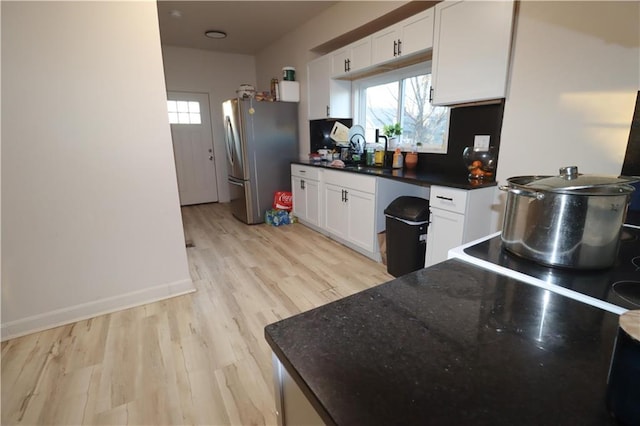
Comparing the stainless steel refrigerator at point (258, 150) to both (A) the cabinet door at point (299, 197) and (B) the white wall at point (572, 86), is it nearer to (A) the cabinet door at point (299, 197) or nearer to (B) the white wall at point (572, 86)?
→ (A) the cabinet door at point (299, 197)

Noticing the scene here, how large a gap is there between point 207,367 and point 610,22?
280 cm

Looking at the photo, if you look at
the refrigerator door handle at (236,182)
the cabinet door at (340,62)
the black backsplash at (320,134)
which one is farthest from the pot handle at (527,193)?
the refrigerator door handle at (236,182)

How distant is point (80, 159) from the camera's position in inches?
76.6

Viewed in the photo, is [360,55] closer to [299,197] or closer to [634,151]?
[299,197]

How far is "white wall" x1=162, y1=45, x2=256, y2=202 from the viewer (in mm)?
5066

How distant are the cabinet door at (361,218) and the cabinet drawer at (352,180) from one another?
5 cm

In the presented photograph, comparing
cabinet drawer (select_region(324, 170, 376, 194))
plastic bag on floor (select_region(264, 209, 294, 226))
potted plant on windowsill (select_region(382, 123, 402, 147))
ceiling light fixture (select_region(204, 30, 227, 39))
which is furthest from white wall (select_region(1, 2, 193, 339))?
ceiling light fixture (select_region(204, 30, 227, 39))

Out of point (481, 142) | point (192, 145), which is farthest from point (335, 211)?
point (192, 145)

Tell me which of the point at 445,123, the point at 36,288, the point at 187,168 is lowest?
the point at 36,288

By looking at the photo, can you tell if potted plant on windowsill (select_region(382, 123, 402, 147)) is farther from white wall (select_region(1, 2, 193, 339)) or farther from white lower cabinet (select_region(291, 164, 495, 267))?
white wall (select_region(1, 2, 193, 339))

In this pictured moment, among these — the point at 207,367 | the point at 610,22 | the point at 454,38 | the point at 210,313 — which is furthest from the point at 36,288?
the point at 610,22

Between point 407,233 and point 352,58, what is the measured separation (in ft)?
6.53

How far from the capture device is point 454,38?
2215 millimetres

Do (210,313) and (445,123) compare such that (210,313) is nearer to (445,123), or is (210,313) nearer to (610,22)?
(445,123)
